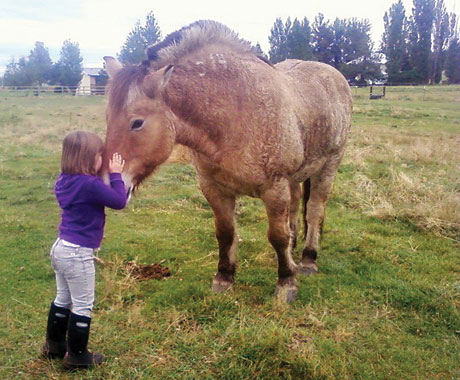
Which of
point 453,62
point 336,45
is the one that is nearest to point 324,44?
point 336,45

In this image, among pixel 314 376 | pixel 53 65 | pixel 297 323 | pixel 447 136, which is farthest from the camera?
pixel 53 65

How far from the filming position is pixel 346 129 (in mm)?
5586

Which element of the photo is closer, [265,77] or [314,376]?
[314,376]

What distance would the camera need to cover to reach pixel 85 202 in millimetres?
2820

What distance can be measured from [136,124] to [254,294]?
7.57 feet

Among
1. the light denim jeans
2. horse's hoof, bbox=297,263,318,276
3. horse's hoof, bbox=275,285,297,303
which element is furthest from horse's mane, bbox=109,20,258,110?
horse's hoof, bbox=297,263,318,276

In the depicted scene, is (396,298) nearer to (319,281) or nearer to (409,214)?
(319,281)

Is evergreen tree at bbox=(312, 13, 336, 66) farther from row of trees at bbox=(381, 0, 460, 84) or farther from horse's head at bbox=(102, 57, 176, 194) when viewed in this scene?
horse's head at bbox=(102, 57, 176, 194)

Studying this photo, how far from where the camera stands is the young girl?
281 cm

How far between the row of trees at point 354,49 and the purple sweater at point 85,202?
118 ft

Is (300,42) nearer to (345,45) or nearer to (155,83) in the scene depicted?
(345,45)

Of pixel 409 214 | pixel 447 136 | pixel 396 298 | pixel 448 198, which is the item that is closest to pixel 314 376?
pixel 396 298

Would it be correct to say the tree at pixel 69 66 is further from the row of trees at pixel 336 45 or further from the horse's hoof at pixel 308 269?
the horse's hoof at pixel 308 269

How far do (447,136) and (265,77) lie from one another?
12.3m
